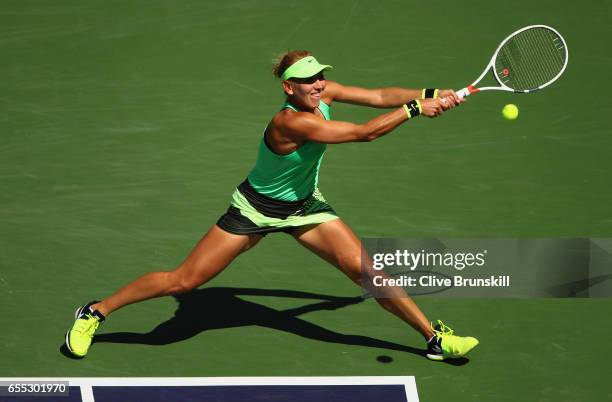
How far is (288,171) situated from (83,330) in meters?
1.97

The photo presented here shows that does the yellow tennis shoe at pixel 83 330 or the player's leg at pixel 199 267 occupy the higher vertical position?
the player's leg at pixel 199 267

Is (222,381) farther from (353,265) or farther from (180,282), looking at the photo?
(353,265)

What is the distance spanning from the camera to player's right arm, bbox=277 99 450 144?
28.9 feet

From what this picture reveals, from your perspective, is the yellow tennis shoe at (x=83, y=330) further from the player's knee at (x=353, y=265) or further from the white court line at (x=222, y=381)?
the player's knee at (x=353, y=265)

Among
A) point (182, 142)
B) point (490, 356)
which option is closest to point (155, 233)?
point (182, 142)

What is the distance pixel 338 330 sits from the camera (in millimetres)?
9914

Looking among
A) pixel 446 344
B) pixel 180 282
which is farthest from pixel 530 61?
pixel 180 282

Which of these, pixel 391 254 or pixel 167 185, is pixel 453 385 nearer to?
pixel 391 254

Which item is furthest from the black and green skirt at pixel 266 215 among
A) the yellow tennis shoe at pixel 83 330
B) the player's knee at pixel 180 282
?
the yellow tennis shoe at pixel 83 330

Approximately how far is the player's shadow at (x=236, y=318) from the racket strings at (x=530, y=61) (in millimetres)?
2274

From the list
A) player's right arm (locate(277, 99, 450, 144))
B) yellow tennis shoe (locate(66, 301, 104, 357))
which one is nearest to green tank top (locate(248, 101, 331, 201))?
player's right arm (locate(277, 99, 450, 144))

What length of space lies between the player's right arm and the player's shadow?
1777 mm

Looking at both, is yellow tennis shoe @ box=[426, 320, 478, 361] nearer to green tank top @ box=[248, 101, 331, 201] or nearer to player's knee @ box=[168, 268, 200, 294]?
green tank top @ box=[248, 101, 331, 201]

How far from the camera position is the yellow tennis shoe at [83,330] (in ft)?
30.9
